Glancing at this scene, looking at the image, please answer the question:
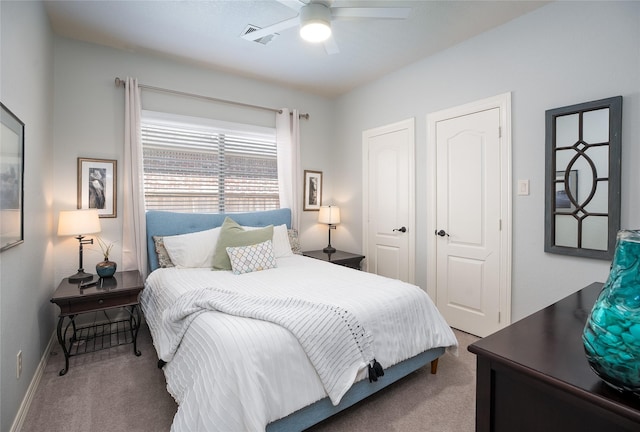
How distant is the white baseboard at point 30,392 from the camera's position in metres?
1.77

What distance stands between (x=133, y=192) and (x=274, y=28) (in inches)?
82.1

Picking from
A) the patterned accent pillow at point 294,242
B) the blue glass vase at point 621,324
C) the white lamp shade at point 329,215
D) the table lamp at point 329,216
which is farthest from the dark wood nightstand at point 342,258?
the blue glass vase at point 621,324

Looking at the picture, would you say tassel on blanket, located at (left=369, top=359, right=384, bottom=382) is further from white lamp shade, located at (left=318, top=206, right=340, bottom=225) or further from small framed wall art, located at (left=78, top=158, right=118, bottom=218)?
small framed wall art, located at (left=78, top=158, right=118, bottom=218)

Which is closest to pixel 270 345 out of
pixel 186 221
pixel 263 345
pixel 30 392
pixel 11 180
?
pixel 263 345

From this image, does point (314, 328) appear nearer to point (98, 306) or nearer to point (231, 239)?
point (231, 239)

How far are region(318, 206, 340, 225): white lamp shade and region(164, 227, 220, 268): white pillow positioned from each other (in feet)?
5.05

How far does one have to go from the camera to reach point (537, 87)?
2588 mm

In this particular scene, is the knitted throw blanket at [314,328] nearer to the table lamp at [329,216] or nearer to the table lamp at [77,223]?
the table lamp at [77,223]

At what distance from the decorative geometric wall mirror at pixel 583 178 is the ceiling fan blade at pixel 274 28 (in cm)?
208

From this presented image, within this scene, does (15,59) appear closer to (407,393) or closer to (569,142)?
(407,393)

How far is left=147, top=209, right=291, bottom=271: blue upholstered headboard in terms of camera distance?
126 inches

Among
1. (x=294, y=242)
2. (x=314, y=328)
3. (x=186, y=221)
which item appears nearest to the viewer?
(x=314, y=328)

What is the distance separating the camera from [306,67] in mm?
3631

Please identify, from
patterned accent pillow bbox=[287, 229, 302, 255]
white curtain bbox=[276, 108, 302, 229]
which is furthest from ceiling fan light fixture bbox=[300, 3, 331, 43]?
patterned accent pillow bbox=[287, 229, 302, 255]
